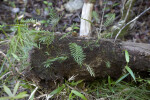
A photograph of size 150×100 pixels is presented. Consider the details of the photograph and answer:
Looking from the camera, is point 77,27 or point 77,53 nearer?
point 77,53

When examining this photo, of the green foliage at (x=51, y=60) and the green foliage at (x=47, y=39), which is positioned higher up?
the green foliage at (x=47, y=39)

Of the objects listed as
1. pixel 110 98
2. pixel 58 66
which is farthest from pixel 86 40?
pixel 110 98

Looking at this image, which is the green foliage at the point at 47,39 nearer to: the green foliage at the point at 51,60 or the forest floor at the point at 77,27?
the forest floor at the point at 77,27

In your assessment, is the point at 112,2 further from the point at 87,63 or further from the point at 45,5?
the point at 87,63

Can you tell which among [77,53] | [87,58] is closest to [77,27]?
[87,58]

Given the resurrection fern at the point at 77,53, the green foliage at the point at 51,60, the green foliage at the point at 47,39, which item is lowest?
the green foliage at the point at 51,60

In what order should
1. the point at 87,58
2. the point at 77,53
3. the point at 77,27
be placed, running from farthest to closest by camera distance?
the point at 77,27, the point at 87,58, the point at 77,53

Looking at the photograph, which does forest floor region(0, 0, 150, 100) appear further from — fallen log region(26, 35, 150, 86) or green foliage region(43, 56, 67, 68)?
green foliage region(43, 56, 67, 68)

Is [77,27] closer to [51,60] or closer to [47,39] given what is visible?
[47,39]

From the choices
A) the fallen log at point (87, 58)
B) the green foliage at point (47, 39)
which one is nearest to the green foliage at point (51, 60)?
the fallen log at point (87, 58)

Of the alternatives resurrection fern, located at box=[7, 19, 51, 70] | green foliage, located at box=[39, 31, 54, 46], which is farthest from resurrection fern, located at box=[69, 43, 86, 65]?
resurrection fern, located at box=[7, 19, 51, 70]
